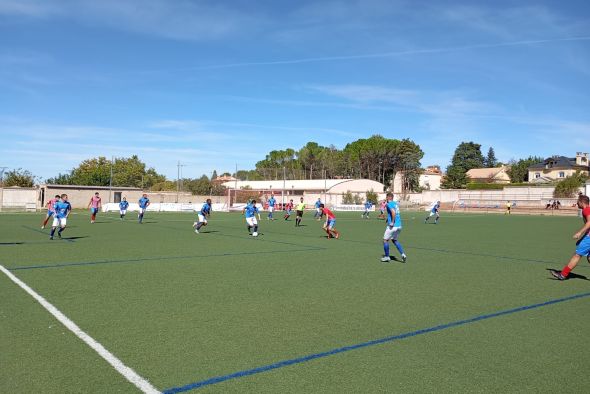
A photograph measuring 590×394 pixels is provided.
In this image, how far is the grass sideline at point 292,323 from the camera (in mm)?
4570

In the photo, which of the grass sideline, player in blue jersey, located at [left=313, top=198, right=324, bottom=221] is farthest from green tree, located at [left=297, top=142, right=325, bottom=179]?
the grass sideline

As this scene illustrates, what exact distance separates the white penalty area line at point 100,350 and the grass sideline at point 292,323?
0.24ft

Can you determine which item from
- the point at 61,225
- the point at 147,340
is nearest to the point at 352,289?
the point at 147,340

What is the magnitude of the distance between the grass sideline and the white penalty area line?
0.07 m

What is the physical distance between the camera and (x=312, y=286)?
30.0 feet

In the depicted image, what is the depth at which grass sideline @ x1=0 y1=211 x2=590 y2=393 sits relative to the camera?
4570 mm

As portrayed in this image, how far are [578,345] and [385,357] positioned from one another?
248cm

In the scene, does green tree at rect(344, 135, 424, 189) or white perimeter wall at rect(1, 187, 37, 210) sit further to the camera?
green tree at rect(344, 135, 424, 189)

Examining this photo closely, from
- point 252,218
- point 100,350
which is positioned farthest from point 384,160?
point 100,350

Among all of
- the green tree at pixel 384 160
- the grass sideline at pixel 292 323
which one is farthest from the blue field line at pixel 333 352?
the green tree at pixel 384 160

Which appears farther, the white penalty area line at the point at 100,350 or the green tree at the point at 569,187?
the green tree at the point at 569,187

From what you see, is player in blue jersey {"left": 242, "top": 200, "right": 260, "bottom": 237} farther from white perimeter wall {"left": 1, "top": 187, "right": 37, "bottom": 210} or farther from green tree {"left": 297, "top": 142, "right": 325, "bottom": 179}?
green tree {"left": 297, "top": 142, "right": 325, "bottom": 179}

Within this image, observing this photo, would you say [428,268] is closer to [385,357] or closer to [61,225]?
[385,357]

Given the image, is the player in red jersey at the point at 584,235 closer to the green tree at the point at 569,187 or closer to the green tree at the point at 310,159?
the green tree at the point at 569,187
